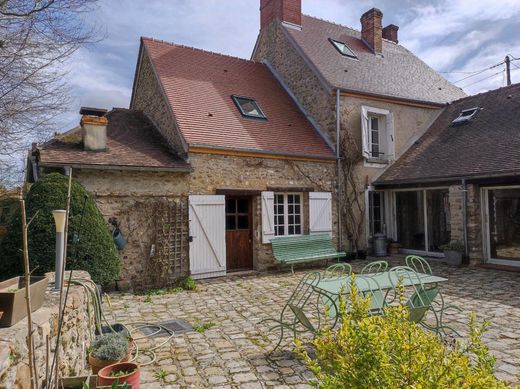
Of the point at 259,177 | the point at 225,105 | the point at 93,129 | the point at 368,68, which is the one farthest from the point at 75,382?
the point at 368,68

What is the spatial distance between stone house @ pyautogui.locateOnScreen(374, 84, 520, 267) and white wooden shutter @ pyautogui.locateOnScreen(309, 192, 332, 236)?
2.17 metres

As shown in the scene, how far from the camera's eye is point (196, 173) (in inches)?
333

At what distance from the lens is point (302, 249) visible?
955 cm

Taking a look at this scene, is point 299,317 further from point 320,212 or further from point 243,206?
point 320,212

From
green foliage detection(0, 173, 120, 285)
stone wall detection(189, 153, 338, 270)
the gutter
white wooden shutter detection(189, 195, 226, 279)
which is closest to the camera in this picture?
green foliage detection(0, 173, 120, 285)

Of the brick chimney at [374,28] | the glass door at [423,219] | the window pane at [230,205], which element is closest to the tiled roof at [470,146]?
the glass door at [423,219]

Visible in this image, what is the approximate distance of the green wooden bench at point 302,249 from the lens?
9.05m

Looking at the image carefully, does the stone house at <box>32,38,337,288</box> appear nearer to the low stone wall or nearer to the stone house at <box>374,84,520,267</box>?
the stone house at <box>374,84,520,267</box>

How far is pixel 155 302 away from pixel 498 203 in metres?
8.91

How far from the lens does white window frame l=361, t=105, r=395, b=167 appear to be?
36.9 ft

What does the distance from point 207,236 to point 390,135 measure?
23.7ft

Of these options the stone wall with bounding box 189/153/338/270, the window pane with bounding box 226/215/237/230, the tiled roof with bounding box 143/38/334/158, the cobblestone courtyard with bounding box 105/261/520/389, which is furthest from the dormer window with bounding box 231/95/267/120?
the cobblestone courtyard with bounding box 105/261/520/389

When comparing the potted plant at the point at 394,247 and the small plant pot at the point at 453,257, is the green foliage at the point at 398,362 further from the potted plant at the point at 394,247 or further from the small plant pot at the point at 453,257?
the potted plant at the point at 394,247

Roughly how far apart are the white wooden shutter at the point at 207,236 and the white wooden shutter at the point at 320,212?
2.75m
